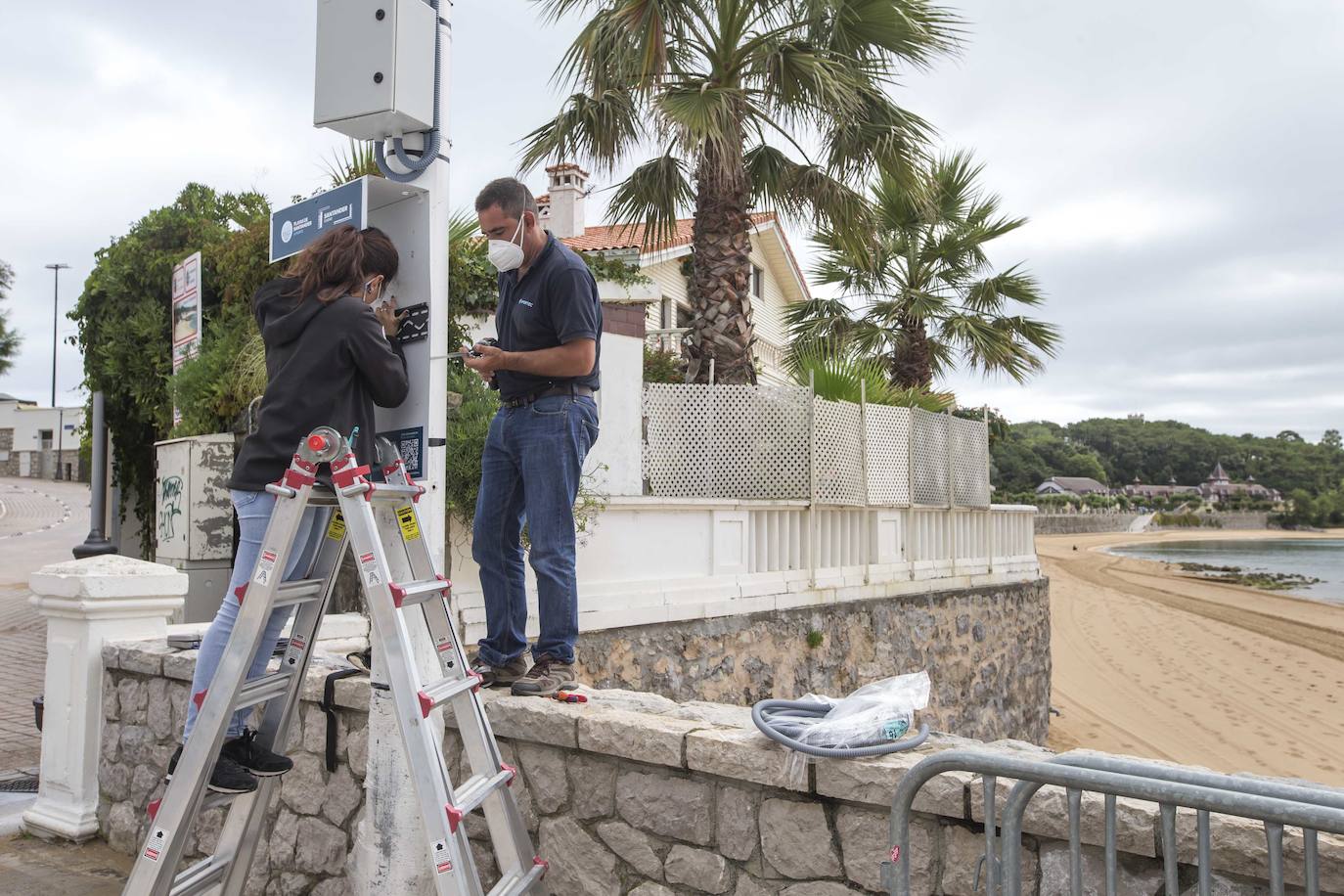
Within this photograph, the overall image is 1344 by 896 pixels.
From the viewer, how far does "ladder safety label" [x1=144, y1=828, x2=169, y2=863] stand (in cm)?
245

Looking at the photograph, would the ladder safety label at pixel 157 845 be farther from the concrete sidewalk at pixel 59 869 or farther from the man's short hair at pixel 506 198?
the man's short hair at pixel 506 198

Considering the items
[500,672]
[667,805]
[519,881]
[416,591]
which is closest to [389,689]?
[416,591]

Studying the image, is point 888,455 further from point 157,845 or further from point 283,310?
point 157,845

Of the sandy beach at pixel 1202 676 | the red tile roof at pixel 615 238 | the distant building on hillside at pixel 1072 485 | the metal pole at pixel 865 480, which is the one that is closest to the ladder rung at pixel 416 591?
the metal pole at pixel 865 480

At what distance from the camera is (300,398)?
2.82 metres

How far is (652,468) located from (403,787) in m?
6.02

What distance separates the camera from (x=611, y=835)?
2965 millimetres

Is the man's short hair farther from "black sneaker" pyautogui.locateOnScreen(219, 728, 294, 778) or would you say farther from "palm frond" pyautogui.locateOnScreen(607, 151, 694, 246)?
"palm frond" pyautogui.locateOnScreen(607, 151, 694, 246)

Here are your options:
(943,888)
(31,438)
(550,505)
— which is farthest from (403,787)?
(31,438)

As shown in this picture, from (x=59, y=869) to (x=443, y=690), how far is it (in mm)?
2747

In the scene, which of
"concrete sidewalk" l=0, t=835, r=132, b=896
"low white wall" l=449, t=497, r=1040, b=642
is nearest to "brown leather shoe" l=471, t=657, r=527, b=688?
"concrete sidewalk" l=0, t=835, r=132, b=896

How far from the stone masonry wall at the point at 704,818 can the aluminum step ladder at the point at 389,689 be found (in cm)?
29

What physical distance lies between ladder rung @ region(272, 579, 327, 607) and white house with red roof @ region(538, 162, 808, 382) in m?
9.43

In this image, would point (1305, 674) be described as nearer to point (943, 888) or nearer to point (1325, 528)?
point (943, 888)
